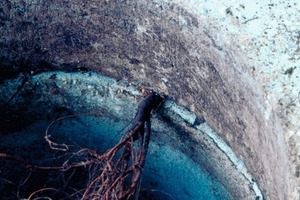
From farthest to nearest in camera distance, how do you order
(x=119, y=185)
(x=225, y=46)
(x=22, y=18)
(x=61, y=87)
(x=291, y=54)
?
(x=61, y=87) < (x=22, y=18) < (x=119, y=185) < (x=225, y=46) < (x=291, y=54)

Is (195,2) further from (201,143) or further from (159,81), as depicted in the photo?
(201,143)

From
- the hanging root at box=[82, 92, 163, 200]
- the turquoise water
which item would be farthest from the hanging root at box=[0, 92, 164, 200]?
the turquoise water

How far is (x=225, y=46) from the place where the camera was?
1504 millimetres

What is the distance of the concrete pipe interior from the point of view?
2012 millimetres

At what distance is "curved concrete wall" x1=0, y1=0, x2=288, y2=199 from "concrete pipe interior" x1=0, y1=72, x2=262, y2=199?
0.07 m

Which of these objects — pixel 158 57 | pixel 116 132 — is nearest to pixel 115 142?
pixel 116 132

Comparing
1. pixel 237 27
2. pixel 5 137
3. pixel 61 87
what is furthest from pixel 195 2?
pixel 5 137

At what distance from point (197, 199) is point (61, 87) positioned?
0.84m

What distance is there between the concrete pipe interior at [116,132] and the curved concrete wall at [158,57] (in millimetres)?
67

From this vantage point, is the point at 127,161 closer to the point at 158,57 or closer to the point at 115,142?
the point at 158,57

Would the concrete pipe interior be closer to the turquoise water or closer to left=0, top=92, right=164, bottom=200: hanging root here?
the turquoise water

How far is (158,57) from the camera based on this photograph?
1.86m

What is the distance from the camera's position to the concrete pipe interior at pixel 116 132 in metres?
2.01

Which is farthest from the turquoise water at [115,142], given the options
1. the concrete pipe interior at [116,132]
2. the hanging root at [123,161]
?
the hanging root at [123,161]
